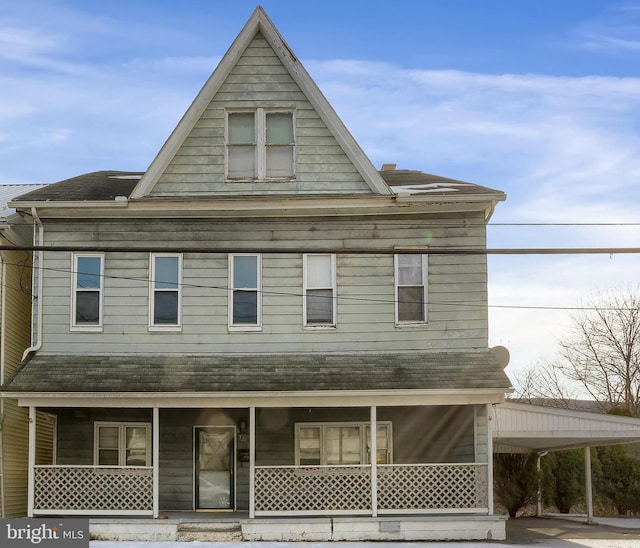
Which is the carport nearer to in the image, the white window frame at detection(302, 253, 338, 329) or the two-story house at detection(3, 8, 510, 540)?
the two-story house at detection(3, 8, 510, 540)

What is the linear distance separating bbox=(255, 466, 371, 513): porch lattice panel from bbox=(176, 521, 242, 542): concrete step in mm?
652

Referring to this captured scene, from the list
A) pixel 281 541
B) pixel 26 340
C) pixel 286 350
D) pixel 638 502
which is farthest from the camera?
pixel 638 502

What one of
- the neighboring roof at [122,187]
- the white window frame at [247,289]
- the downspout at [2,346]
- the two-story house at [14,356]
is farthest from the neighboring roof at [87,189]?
the white window frame at [247,289]

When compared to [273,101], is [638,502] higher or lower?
lower

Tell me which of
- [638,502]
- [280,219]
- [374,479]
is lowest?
[638,502]

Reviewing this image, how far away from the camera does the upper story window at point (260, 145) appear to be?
22.1 meters

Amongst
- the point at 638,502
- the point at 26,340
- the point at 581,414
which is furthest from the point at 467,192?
the point at 638,502

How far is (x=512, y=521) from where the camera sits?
2764 cm

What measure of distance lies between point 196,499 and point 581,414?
8981mm

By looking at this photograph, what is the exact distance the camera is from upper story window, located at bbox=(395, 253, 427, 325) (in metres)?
21.8

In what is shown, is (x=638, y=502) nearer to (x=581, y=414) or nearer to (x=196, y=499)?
(x=581, y=414)

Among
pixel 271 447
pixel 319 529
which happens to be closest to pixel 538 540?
pixel 319 529

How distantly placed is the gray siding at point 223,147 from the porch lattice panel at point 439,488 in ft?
20.4

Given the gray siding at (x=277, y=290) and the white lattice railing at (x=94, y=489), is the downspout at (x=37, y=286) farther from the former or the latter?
the white lattice railing at (x=94, y=489)
